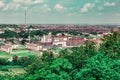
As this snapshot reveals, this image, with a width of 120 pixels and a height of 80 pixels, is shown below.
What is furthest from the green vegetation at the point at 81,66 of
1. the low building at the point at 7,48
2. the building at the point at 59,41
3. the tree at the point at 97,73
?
the building at the point at 59,41

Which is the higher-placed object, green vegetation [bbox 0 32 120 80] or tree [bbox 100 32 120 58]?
tree [bbox 100 32 120 58]

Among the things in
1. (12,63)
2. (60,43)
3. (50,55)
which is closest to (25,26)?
(60,43)

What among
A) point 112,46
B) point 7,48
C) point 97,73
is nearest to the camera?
point 97,73

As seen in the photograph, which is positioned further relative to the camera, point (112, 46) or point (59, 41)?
point (59, 41)

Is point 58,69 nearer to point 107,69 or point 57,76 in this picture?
point 57,76

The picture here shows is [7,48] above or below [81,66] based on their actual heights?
below

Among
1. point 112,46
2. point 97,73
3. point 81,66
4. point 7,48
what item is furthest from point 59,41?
point 97,73

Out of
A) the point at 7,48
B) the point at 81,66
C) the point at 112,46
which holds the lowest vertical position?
the point at 7,48

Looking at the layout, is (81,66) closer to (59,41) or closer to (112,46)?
(112,46)

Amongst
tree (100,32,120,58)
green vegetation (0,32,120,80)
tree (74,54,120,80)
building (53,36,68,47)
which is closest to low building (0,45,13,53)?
building (53,36,68,47)

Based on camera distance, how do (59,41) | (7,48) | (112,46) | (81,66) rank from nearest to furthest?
(81,66), (112,46), (7,48), (59,41)

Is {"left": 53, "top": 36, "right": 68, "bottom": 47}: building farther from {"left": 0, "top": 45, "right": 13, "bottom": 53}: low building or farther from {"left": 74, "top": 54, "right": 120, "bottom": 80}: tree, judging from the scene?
{"left": 74, "top": 54, "right": 120, "bottom": 80}: tree

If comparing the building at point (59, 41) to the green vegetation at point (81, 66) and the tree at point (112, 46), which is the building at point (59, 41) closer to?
the tree at point (112, 46)
